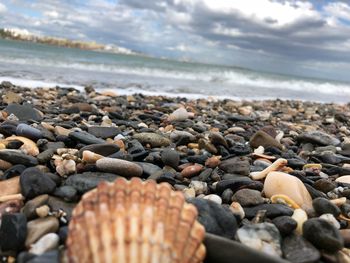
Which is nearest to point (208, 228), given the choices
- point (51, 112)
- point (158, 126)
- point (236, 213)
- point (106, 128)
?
point (236, 213)

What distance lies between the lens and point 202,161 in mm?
3865

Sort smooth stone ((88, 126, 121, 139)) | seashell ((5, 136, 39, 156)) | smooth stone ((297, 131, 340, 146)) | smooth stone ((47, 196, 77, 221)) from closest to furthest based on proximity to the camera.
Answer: smooth stone ((47, 196, 77, 221)) < seashell ((5, 136, 39, 156)) < smooth stone ((88, 126, 121, 139)) < smooth stone ((297, 131, 340, 146))

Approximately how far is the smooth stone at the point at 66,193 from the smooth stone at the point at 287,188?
138 cm

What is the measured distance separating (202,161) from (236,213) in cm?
131

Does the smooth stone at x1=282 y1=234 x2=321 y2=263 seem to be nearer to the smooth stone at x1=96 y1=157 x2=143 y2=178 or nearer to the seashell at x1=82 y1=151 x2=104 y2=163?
the smooth stone at x1=96 y1=157 x2=143 y2=178

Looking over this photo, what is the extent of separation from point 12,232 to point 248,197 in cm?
155

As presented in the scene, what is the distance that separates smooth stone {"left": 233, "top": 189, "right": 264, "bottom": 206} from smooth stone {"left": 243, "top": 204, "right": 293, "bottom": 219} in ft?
0.17

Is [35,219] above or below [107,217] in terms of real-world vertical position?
below

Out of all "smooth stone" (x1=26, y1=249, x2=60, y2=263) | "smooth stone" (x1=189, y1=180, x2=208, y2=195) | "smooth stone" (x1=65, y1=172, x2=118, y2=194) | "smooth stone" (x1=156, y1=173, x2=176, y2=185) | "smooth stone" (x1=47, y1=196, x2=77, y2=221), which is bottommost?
"smooth stone" (x1=26, y1=249, x2=60, y2=263)

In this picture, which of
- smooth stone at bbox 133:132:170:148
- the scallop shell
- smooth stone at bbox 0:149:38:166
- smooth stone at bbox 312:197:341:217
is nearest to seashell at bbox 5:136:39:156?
smooth stone at bbox 0:149:38:166

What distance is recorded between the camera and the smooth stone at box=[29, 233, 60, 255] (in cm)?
199

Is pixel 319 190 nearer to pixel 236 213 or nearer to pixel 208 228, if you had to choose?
pixel 236 213

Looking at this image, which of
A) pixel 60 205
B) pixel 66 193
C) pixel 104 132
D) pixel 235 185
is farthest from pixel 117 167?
pixel 104 132

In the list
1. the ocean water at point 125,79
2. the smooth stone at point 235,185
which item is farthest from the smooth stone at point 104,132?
the ocean water at point 125,79
